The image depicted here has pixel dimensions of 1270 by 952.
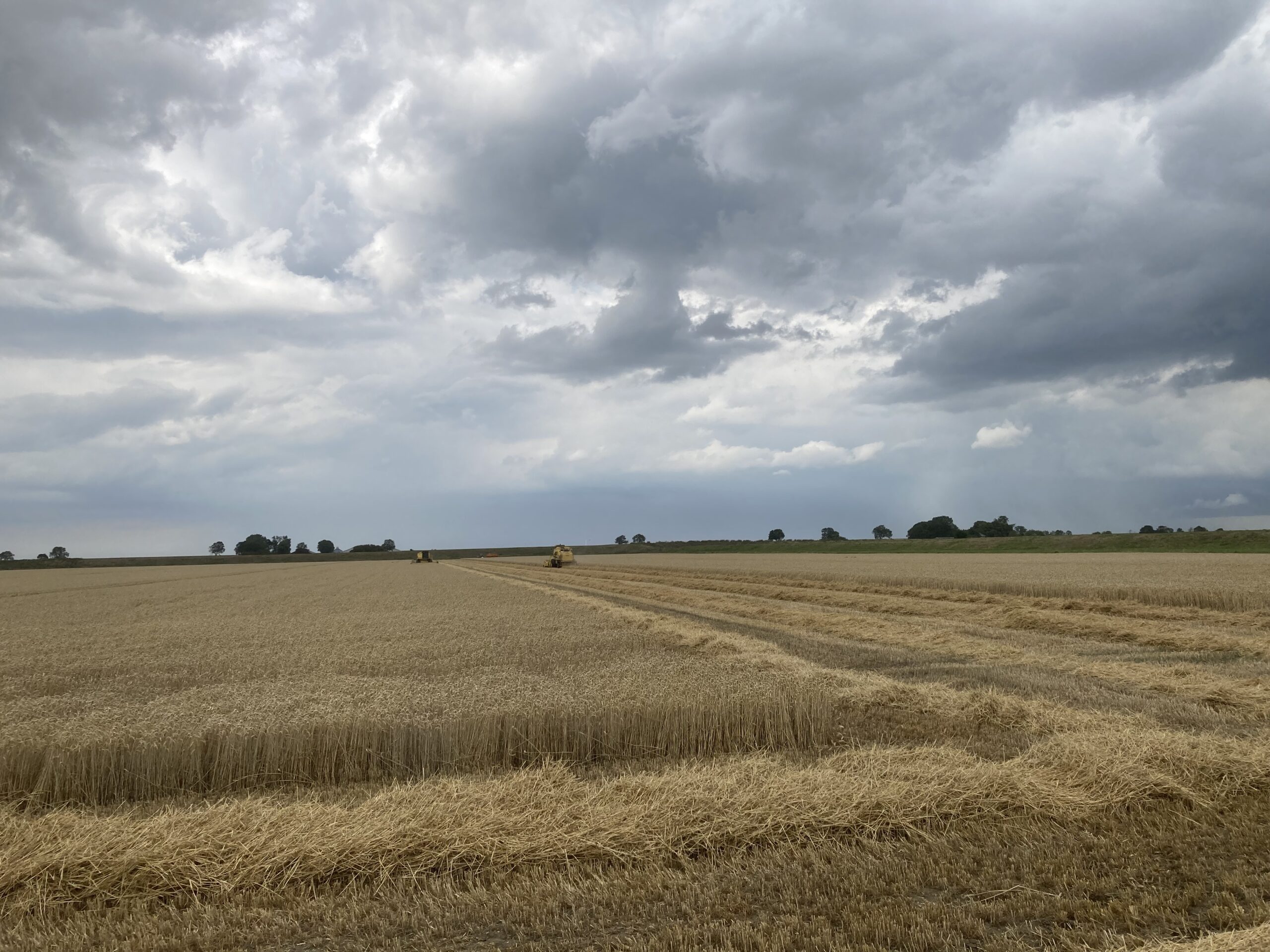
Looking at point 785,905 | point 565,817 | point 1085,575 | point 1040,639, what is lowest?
point 1040,639

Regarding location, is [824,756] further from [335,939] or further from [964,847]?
[335,939]

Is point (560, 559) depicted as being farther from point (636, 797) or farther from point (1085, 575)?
point (636, 797)

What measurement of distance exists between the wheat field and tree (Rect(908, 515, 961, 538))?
117 meters

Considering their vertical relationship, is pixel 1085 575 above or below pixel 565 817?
above

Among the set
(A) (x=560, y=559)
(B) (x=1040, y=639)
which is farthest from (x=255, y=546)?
(B) (x=1040, y=639)

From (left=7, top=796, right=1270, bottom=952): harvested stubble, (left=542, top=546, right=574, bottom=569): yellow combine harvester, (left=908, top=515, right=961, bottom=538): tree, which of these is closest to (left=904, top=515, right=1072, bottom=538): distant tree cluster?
(left=908, top=515, right=961, bottom=538): tree

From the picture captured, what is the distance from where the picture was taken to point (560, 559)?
75875 millimetres

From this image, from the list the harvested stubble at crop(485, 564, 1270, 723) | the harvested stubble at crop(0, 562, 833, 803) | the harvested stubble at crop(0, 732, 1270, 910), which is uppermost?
Answer: the harvested stubble at crop(0, 562, 833, 803)

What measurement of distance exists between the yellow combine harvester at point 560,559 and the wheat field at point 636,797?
6122 centimetres

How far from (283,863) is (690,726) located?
425 cm

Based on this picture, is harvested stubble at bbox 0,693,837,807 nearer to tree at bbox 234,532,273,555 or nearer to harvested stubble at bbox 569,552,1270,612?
harvested stubble at bbox 569,552,1270,612

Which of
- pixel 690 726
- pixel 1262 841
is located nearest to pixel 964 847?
pixel 1262 841

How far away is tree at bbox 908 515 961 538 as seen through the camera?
124562mm

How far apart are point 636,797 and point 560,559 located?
70211 mm
